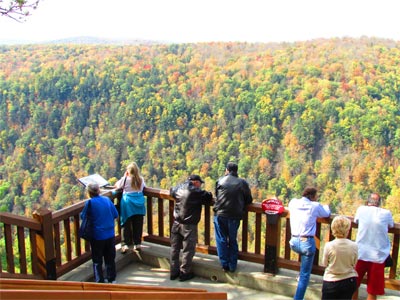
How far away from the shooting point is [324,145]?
6384 cm

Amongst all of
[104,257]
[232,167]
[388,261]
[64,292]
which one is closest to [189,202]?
[232,167]

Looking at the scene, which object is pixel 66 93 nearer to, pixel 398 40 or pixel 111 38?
pixel 111 38

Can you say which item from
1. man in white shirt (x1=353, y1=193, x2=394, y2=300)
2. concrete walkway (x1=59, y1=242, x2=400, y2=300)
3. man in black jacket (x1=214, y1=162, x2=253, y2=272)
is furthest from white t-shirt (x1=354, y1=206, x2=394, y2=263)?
man in black jacket (x1=214, y1=162, x2=253, y2=272)

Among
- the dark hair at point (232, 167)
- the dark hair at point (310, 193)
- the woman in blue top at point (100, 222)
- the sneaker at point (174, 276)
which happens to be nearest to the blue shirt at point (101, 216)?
the woman in blue top at point (100, 222)

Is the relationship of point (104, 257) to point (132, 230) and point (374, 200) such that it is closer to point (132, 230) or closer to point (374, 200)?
point (132, 230)

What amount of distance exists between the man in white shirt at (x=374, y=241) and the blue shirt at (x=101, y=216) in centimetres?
237

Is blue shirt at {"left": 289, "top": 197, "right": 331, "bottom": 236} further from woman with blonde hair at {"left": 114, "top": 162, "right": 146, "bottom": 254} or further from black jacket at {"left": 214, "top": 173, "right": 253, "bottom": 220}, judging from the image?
woman with blonde hair at {"left": 114, "top": 162, "right": 146, "bottom": 254}

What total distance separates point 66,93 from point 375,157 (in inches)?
2141

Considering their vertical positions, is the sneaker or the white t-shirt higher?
the white t-shirt

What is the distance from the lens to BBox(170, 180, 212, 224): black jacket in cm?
432

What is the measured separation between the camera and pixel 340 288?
3.26 meters

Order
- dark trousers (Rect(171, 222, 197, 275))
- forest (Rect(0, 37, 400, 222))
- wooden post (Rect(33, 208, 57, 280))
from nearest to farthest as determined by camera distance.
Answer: wooden post (Rect(33, 208, 57, 280))
dark trousers (Rect(171, 222, 197, 275))
forest (Rect(0, 37, 400, 222))

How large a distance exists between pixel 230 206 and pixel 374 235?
4.55ft

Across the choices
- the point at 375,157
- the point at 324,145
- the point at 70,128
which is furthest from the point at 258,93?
the point at 70,128
